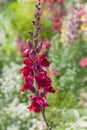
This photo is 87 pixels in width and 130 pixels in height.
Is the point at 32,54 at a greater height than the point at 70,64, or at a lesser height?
lesser

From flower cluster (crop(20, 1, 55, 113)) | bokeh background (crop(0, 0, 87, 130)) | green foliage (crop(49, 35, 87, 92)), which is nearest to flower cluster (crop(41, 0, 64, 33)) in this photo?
bokeh background (crop(0, 0, 87, 130))

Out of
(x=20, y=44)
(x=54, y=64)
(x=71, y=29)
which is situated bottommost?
(x=54, y=64)

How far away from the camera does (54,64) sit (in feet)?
16.5

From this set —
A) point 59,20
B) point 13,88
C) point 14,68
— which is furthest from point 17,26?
point 13,88

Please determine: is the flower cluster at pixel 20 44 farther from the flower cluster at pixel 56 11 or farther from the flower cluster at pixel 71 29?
the flower cluster at pixel 71 29

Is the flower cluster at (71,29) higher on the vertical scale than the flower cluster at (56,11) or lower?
lower

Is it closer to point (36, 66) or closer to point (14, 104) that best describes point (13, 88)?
point (14, 104)

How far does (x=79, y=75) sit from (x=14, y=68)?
701 millimetres

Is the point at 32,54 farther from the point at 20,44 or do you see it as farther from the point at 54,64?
the point at 20,44

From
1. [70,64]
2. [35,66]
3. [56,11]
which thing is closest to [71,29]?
[70,64]

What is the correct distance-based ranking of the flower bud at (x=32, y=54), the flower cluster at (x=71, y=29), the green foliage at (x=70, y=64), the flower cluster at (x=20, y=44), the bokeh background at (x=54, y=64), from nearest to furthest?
the flower bud at (x=32, y=54) < the bokeh background at (x=54, y=64) < the green foliage at (x=70, y=64) < the flower cluster at (x=71, y=29) < the flower cluster at (x=20, y=44)

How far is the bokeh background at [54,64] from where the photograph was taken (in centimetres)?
395

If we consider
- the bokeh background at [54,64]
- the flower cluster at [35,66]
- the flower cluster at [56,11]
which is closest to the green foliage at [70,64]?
the bokeh background at [54,64]

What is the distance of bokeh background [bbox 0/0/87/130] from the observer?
3.95 m
